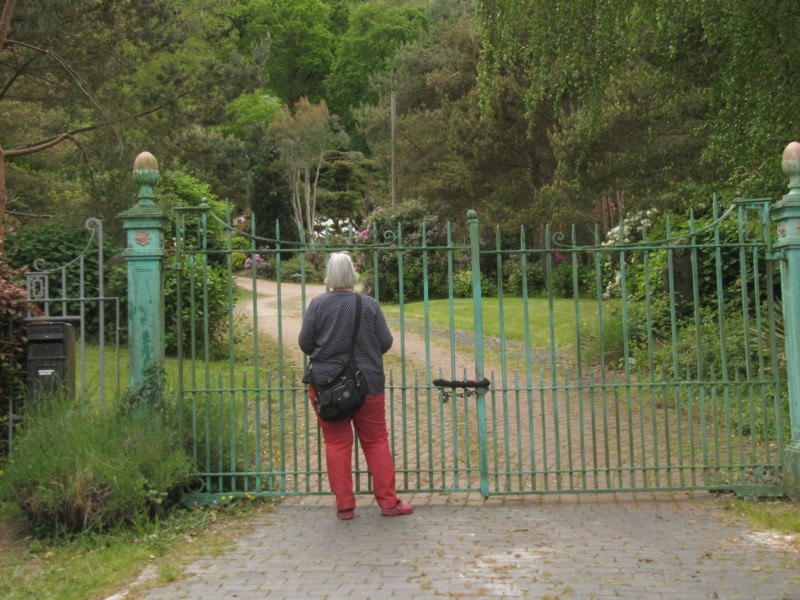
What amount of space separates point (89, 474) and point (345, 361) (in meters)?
1.90

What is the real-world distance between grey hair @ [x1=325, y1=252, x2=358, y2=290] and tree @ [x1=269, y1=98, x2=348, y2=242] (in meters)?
38.0

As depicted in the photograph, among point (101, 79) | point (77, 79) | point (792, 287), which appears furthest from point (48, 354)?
point (101, 79)

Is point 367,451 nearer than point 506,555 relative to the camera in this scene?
No

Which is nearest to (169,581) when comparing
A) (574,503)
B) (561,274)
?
(574,503)

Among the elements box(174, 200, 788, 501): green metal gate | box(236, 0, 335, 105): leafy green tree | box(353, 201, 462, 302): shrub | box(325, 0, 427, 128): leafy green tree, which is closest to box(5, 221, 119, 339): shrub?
box(174, 200, 788, 501): green metal gate

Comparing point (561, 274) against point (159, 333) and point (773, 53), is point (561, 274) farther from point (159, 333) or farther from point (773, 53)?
point (159, 333)

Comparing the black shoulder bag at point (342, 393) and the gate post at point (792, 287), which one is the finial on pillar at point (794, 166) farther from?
the black shoulder bag at point (342, 393)

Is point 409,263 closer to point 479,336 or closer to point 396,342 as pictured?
point 396,342

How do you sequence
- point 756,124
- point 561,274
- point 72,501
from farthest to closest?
point 561,274 → point 756,124 → point 72,501

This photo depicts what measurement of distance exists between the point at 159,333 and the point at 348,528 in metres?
2.15

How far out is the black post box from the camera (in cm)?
668

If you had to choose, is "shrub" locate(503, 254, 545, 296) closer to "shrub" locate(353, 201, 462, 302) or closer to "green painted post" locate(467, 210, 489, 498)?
"shrub" locate(353, 201, 462, 302)

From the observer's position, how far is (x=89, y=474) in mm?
5719

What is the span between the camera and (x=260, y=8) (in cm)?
5591
